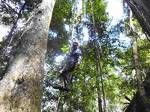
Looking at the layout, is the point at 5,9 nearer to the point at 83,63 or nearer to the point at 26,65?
the point at 83,63

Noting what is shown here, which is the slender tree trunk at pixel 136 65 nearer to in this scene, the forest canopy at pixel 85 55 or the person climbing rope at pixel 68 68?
the forest canopy at pixel 85 55

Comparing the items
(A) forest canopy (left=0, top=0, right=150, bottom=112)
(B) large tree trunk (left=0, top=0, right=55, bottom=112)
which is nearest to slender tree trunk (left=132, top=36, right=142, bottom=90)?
(A) forest canopy (left=0, top=0, right=150, bottom=112)

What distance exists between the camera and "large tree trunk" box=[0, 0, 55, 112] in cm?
351

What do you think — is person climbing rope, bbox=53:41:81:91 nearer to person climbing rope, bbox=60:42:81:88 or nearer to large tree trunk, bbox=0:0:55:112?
person climbing rope, bbox=60:42:81:88

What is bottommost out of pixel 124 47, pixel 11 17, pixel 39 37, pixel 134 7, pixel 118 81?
pixel 134 7

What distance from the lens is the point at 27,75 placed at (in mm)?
4008

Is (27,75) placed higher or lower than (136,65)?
lower

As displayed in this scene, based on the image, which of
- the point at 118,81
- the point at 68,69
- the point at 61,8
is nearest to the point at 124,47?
the point at 118,81

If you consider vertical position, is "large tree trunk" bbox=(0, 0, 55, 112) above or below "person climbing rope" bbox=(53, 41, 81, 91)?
below

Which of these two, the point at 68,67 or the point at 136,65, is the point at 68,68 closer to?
the point at 68,67

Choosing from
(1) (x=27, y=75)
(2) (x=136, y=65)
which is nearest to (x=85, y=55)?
(2) (x=136, y=65)

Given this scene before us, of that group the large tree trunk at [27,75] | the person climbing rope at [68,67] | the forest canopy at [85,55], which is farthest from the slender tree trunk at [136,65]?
the large tree trunk at [27,75]

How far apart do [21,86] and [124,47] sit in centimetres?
857

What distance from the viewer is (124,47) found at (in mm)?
11750
